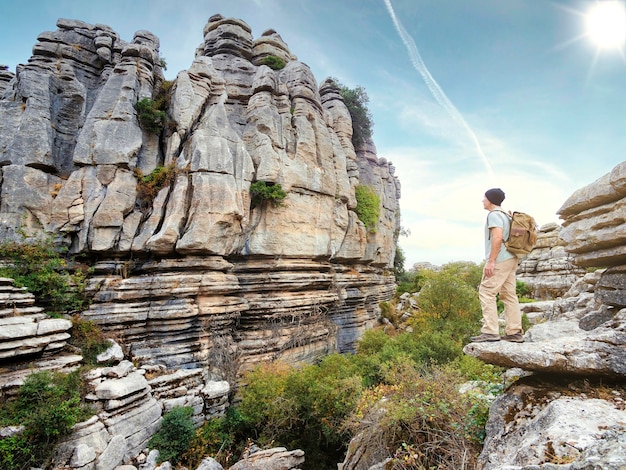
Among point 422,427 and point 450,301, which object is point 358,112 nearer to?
point 450,301

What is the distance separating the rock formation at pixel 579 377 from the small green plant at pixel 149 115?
51.1 feet

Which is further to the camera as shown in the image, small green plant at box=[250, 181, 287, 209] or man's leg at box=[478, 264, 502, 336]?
small green plant at box=[250, 181, 287, 209]

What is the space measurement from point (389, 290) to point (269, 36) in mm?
22830

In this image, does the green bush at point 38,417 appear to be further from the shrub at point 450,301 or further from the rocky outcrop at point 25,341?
the shrub at point 450,301

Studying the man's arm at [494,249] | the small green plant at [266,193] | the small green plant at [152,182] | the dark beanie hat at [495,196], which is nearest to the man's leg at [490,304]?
the man's arm at [494,249]

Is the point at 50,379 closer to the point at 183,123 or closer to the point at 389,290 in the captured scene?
the point at 183,123

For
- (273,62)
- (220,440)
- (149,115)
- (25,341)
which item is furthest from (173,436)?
(273,62)

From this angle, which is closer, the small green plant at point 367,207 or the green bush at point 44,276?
the green bush at point 44,276

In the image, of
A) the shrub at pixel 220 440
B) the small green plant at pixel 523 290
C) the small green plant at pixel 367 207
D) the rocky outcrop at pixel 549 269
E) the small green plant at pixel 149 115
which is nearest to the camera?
the shrub at pixel 220 440

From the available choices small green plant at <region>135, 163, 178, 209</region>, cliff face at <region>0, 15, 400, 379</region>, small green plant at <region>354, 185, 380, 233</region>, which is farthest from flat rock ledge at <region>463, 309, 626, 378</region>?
small green plant at <region>354, 185, 380, 233</region>

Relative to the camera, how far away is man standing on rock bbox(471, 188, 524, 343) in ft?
14.5

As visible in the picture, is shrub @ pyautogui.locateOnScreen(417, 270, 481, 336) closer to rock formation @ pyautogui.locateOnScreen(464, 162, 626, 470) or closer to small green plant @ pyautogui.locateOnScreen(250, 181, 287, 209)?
small green plant @ pyautogui.locateOnScreen(250, 181, 287, 209)

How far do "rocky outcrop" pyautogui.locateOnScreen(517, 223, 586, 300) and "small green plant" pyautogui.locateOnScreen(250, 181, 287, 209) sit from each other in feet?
57.8

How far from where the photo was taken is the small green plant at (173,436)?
8156mm
